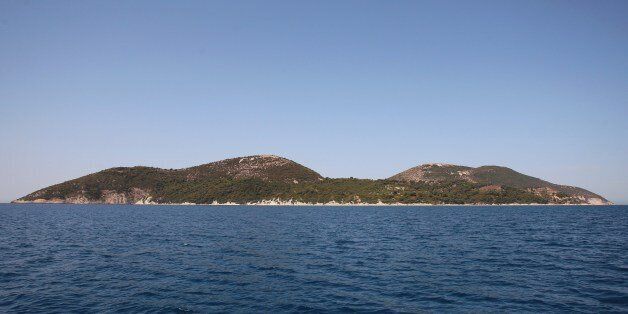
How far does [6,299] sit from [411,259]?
3834 cm

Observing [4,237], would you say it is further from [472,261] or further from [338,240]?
[472,261]

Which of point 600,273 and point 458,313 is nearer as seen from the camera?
point 458,313

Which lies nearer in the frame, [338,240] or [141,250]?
[141,250]

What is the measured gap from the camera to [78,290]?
1133 inches

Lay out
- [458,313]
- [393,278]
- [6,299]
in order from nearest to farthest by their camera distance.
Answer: [458,313] → [6,299] → [393,278]

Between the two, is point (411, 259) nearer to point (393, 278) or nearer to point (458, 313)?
point (393, 278)

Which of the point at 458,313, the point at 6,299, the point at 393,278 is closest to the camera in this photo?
the point at 458,313

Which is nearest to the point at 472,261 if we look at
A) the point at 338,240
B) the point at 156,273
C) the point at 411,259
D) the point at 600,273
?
the point at 411,259

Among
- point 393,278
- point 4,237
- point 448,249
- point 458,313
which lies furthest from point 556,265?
point 4,237

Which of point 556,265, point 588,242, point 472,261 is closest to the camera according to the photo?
point 556,265

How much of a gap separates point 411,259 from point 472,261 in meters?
6.92

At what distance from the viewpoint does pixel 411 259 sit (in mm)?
42875

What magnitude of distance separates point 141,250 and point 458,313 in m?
43.0

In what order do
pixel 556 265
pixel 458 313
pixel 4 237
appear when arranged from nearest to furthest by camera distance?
pixel 458 313 → pixel 556 265 → pixel 4 237
